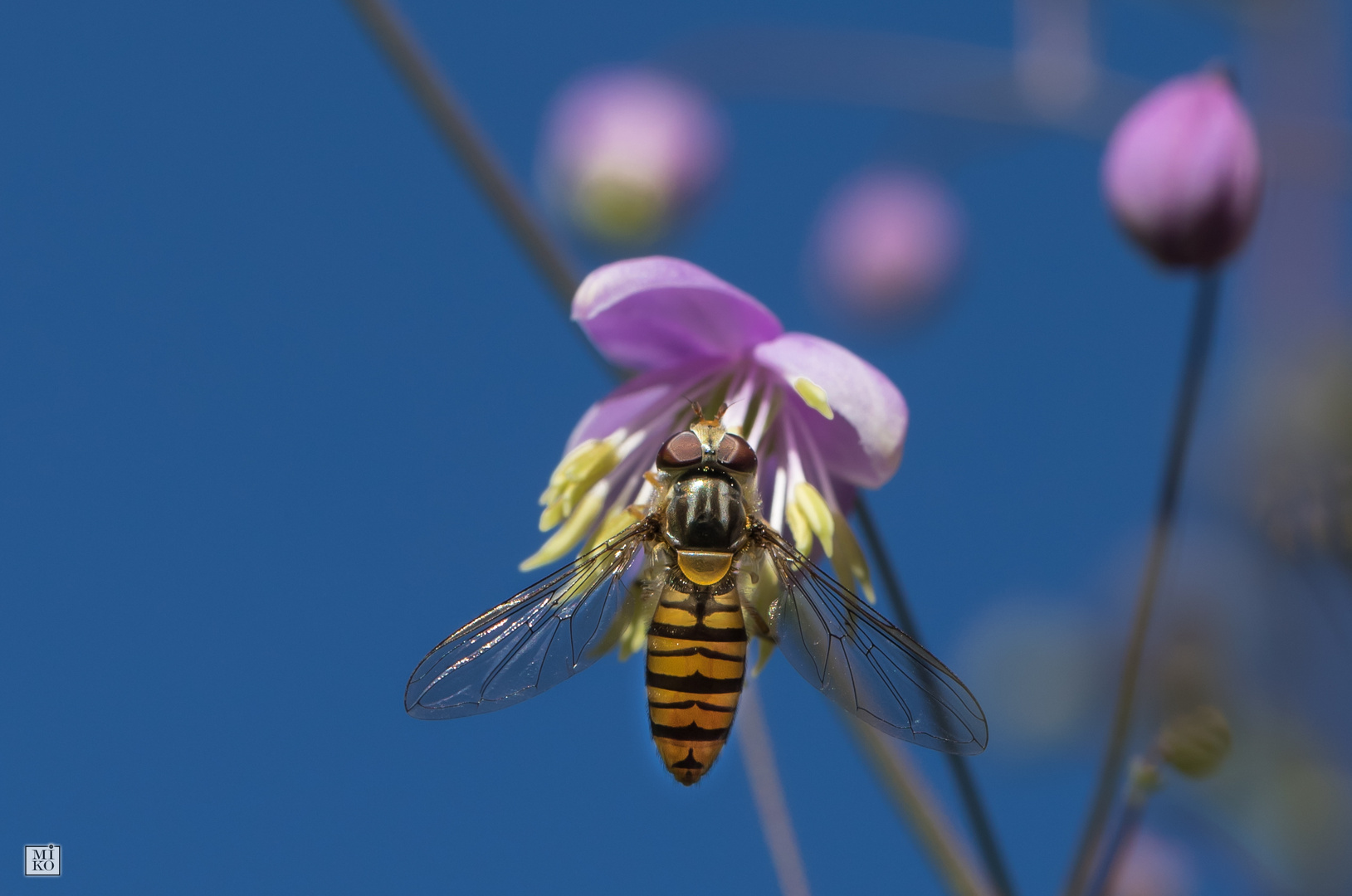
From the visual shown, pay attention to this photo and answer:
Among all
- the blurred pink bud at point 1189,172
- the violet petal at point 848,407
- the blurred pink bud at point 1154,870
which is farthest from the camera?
the blurred pink bud at point 1154,870

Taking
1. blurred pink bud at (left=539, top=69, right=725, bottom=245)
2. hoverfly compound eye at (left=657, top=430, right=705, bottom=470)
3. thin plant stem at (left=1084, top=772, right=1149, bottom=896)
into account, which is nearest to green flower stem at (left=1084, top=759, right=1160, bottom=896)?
thin plant stem at (left=1084, top=772, right=1149, bottom=896)

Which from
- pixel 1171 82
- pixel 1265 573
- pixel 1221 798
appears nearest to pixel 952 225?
pixel 1265 573

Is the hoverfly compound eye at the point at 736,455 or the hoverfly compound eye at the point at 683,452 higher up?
the hoverfly compound eye at the point at 683,452

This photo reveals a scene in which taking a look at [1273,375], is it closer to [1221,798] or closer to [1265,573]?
[1265,573]

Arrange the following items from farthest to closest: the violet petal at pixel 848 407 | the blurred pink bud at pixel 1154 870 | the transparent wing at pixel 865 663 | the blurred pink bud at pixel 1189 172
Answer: the blurred pink bud at pixel 1154 870 → the blurred pink bud at pixel 1189 172 → the violet petal at pixel 848 407 → the transparent wing at pixel 865 663

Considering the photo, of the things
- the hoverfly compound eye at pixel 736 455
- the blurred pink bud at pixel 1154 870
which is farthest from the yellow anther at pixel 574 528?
the blurred pink bud at pixel 1154 870

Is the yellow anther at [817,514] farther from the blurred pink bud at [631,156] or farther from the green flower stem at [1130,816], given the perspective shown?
the blurred pink bud at [631,156]
